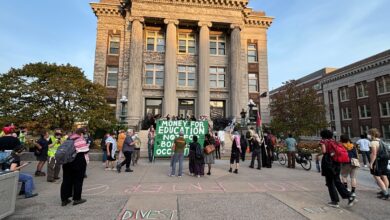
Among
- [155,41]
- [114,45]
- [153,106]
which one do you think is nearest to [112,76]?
[114,45]

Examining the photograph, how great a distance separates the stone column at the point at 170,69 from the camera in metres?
24.1

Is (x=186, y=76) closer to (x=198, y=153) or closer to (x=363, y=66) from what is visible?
(x=198, y=153)

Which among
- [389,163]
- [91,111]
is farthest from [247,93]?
[389,163]

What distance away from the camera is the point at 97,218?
4367 millimetres

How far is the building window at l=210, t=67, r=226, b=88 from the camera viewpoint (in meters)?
27.2

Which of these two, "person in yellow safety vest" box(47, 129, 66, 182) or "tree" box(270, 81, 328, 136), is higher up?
"tree" box(270, 81, 328, 136)

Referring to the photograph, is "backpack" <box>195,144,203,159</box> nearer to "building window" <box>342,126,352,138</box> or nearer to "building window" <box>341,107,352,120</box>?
"building window" <box>342,126,352,138</box>

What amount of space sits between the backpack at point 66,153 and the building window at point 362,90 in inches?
1900

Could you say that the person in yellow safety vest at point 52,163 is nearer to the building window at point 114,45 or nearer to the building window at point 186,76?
the building window at point 186,76

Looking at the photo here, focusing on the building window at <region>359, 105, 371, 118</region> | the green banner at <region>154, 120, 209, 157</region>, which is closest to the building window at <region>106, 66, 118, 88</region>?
the green banner at <region>154, 120, 209, 157</region>

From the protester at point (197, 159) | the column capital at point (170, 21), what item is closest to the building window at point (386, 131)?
the column capital at point (170, 21)

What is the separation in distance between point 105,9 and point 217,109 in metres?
19.1

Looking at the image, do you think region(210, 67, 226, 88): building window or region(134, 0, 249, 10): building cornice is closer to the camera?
region(134, 0, 249, 10): building cornice

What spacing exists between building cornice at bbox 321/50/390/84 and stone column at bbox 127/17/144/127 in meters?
39.4
